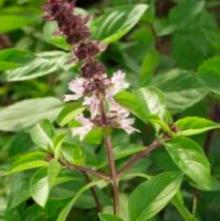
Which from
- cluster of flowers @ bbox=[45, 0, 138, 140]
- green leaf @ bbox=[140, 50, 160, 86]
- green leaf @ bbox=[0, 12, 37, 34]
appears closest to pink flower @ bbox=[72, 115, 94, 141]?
cluster of flowers @ bbox=[45, 0, 138, 140]

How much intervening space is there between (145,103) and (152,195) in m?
0.12

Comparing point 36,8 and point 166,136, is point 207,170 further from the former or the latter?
point 36,8

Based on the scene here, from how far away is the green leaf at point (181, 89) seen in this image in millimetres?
890

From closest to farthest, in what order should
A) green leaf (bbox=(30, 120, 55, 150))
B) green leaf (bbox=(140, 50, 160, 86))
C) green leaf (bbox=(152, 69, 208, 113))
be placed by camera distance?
green leaf (bbox=(30, 120, 55, 150))
green leaf (bbox=(152, 69, 208, 113))
green leaf (bbox=(140, 50, 160, 86))

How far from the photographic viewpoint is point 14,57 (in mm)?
879

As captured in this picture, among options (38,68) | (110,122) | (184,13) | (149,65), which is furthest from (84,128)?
(184,13)

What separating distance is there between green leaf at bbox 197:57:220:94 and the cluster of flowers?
0.13 metres

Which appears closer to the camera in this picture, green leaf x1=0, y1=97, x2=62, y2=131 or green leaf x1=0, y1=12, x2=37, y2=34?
green leaf x1=0, y1=97, x2=62, y2=131

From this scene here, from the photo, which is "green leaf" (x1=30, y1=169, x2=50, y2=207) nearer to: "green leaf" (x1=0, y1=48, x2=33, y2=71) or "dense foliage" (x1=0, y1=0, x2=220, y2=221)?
"dense foliage" (x1=0, y1=0, x2=220, y2=221)

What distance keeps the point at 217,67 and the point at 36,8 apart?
2.07 ft

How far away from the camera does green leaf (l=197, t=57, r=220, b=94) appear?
81 centimetres

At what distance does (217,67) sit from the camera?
2.67 feet

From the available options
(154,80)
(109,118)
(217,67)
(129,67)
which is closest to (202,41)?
(129,67)

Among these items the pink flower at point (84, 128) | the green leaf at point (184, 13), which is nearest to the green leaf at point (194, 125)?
the pink flower at point (84, 128)
